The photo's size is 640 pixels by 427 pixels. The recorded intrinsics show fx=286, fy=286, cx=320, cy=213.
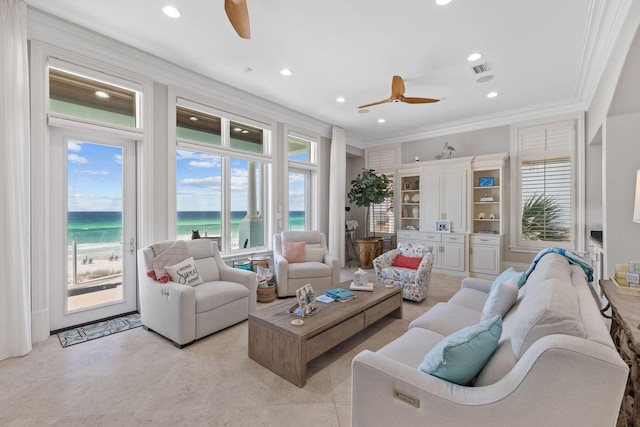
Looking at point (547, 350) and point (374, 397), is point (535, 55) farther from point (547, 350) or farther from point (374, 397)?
point (374, 397)

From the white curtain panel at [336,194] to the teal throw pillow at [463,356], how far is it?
475 centimetres

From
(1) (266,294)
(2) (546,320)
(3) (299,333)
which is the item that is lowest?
(1) (266,294)

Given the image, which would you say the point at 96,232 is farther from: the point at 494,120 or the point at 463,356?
the point at 494,120

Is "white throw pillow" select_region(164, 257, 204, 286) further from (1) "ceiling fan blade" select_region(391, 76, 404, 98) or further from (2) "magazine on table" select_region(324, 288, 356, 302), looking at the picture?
(1) "ceiling fan blade" select_region(391, 76, 404, 98)

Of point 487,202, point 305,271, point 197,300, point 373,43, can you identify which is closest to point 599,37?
point 373,43

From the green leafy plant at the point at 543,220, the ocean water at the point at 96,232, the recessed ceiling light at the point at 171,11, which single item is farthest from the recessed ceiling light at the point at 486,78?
the ocean water at the point at 96,232

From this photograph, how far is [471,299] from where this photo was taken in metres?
2.66

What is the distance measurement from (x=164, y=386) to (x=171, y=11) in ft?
10.3

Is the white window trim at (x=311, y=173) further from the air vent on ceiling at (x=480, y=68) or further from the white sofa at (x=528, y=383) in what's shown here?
the white sofa at (x=528, y=383)

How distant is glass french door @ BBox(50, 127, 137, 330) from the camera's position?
2969mm

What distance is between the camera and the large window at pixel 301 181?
5.60 metres

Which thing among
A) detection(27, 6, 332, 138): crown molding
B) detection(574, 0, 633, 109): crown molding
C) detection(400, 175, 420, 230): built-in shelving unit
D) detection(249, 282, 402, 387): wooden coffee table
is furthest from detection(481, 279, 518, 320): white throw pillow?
detection(400, 175, 420, 230): built-in shelving unit

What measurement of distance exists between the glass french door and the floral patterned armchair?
3238 millimetres

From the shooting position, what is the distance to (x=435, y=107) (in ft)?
16.3
